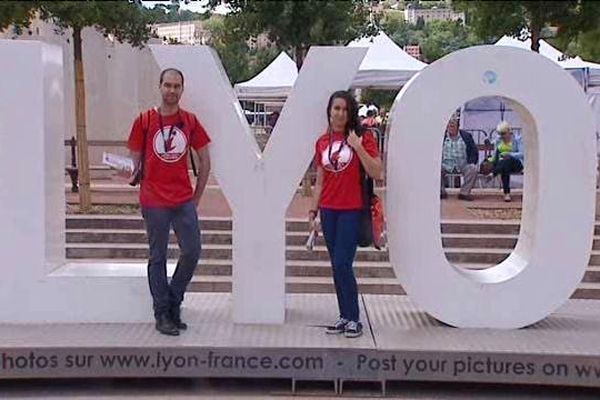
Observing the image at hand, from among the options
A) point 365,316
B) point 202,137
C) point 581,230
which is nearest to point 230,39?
point 202,137

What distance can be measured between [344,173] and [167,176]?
1039 mm

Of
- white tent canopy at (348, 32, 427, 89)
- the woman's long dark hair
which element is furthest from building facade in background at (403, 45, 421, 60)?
white tent canopy at (348, 32, 427, 89)

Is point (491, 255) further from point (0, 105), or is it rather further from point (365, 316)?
point (0, 105)

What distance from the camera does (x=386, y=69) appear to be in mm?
13641

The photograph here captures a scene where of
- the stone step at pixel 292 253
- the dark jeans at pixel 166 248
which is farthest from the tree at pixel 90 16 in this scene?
the stone step at pixel 292 253

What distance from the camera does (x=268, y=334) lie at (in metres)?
5.47

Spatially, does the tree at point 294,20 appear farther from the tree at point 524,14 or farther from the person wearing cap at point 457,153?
the person wearing cap at point 457,153

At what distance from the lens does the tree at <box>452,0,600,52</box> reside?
4.80 meters

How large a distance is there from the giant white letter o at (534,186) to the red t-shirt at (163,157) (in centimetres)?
129

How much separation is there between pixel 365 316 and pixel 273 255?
2.64 ft

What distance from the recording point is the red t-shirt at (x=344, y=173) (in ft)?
17.7

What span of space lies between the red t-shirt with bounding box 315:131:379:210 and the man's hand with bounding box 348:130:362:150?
0.04m

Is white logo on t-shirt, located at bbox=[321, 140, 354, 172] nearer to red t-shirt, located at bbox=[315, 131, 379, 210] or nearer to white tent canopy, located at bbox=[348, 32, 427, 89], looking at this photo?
red t-shirt, located at bbox=[315, 131, 379, 210]

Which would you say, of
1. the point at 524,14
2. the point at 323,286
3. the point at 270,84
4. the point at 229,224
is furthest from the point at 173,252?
the point at 270,84
